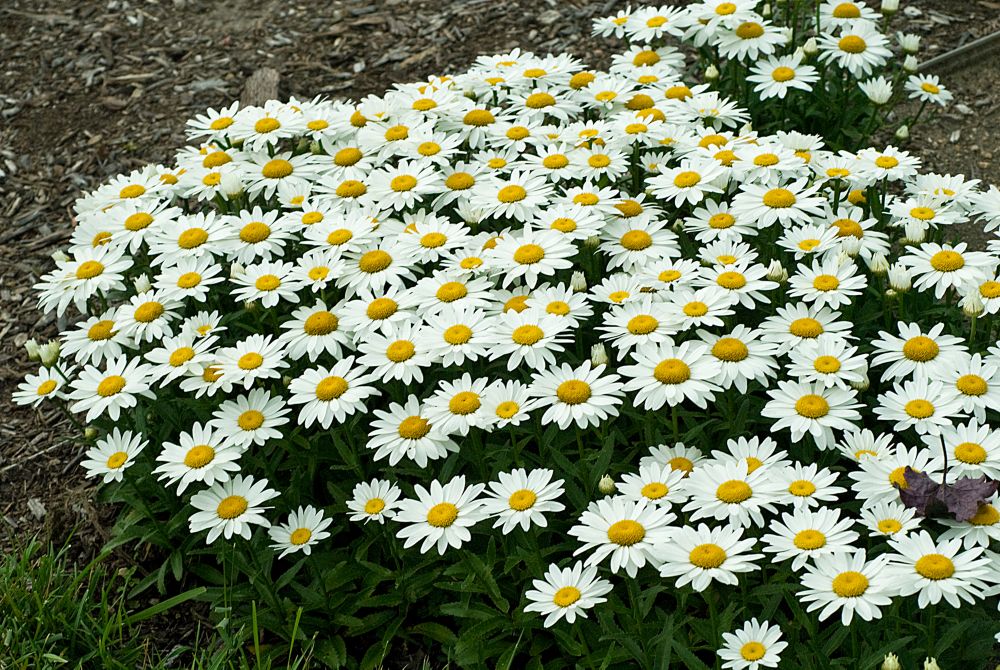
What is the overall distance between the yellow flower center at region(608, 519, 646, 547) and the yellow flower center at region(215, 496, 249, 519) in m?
1.22

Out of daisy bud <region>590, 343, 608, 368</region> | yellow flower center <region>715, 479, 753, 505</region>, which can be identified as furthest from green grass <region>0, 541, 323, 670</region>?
yellow flower center <region>715, 479, 753, 505</region>

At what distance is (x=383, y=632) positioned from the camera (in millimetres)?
3770

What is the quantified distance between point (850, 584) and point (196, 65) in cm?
582

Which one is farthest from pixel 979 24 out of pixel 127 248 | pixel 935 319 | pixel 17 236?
pixel 17 236

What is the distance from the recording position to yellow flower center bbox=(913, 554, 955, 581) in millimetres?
2883

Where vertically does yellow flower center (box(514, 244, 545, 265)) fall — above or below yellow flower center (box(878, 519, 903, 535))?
above

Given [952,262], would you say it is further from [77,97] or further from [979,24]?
[77,97]

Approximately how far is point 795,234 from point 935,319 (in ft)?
2.10

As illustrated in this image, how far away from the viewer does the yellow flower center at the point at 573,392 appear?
350 centimetres

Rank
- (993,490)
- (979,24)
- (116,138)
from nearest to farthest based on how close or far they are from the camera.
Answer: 1. (993,490)
2. (116,138)
3. (979,24)

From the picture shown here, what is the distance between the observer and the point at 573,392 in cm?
350

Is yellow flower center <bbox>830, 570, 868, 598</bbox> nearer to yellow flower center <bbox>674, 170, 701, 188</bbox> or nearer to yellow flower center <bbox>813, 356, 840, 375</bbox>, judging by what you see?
yellow flower center <bbox>813, 356, 840, 375</bbox>

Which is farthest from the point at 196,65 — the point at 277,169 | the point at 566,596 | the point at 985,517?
the point at 985,517

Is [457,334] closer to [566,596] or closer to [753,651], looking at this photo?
[566,596]
